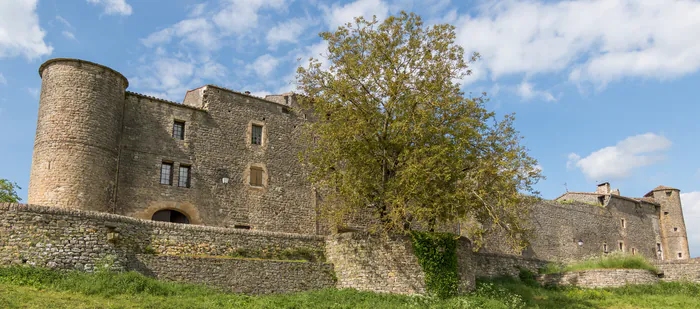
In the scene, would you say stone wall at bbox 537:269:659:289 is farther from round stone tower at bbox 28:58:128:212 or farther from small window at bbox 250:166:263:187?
round stone tower at bbox 28:58:128:212

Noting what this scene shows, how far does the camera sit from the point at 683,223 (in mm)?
47531

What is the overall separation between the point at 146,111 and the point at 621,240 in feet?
117

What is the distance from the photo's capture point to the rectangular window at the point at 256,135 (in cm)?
2693

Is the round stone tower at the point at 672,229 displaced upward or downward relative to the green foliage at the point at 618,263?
upward

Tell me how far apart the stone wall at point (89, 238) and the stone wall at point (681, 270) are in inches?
744

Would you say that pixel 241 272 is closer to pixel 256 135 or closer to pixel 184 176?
pixel 184 176

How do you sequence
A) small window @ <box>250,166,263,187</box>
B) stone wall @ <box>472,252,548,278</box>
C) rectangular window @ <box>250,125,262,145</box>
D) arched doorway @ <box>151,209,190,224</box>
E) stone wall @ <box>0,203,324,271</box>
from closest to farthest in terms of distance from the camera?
stone wall @ <box>0,203,324,271</box> → arched doorway @ <box>151,209,190,224</box> → stone wall @ <box>472,252,548,278</box> → small window @ <box>250,166,263,187</box> → rectangular window @ <box>250,125,262,145</box>

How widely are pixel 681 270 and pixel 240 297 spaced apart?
20246 millimetres

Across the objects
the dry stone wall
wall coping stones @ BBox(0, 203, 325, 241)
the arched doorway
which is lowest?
the dry stone wall

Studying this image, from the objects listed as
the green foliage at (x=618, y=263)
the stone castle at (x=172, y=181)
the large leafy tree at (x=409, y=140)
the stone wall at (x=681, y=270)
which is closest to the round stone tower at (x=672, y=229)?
the stone wall at (x=681, y=270)

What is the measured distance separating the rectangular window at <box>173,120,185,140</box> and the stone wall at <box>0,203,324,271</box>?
6795 millimetres

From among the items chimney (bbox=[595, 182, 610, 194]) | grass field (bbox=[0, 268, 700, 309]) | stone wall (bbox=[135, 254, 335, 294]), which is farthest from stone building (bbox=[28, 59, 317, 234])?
chimney (bbox=[595, 182, 610, 194])

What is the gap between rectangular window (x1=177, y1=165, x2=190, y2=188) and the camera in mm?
24428

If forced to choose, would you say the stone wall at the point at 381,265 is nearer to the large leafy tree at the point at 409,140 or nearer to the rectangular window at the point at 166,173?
the large leafy tree at the point at 409,140
